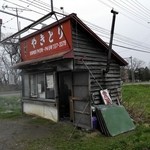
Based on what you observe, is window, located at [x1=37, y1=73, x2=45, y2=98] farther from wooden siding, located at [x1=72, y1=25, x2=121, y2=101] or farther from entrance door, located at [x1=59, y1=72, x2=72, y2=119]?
wooden siding, located at [x1=72, y1=25, x2=121, y2=101]

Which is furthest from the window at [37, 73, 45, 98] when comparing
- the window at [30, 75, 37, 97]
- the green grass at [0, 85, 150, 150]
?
the green grass at [0, 85, 150, 150]

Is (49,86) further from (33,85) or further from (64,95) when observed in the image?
(33,85)

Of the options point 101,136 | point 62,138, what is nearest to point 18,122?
point 62,138

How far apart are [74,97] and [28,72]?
4.28m

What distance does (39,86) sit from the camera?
1306cm

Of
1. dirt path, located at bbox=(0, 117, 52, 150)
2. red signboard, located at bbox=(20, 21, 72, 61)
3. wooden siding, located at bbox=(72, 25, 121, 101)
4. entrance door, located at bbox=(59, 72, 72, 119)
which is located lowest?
dirt path, located at bbox=(0, 117, 52, 150)

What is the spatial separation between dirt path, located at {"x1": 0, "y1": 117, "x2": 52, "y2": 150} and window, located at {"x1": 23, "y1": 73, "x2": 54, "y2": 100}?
150cm

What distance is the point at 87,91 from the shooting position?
9.77m

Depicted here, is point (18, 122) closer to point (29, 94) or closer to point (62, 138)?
point (29, 94)

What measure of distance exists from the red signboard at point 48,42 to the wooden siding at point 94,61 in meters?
0.35

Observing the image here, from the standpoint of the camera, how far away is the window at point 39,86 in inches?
475

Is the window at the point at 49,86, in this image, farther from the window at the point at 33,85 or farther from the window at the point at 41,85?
the window at the point at 33,85

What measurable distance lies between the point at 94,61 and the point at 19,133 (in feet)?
13.8

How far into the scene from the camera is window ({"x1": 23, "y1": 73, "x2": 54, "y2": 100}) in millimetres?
12062
